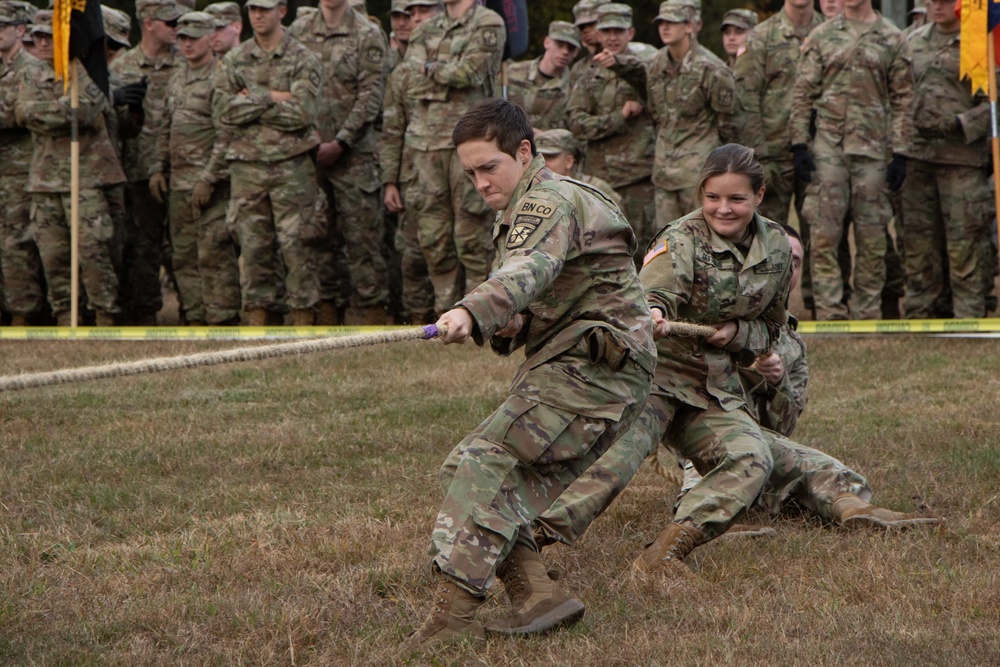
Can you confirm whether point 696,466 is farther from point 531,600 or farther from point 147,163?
point 147,163

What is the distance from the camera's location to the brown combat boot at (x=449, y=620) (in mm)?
4266

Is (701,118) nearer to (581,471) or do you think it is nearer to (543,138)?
(543,138)

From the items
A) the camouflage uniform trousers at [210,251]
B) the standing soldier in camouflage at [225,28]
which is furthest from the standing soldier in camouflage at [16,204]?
the standing soldier in camouflage at [225,28]

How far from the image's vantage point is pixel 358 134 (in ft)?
38.7

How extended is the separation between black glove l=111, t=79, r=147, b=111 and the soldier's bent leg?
7977 mm

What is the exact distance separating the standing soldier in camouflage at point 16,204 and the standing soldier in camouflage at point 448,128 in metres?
3.53

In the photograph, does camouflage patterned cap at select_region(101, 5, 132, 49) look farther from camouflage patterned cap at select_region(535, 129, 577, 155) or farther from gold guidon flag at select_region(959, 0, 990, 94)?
gold guidon flag at select_region(959, 0, 990, 94)

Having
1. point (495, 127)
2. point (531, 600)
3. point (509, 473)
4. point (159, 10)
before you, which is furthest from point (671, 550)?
point (159, 10)

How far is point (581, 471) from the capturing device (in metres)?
4.53

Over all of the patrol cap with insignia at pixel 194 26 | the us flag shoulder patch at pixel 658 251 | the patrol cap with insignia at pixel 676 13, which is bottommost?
the us flag shoulder patch at pixel 658 251

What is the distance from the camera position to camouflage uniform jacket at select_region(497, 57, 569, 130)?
12516 millimetres

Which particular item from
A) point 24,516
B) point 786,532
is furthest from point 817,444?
point 24,516

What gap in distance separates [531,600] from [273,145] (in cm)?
740

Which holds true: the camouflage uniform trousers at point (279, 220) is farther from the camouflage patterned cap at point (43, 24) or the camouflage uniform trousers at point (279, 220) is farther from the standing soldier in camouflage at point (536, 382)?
the standing soldier in camouflage at point (536, 382)
